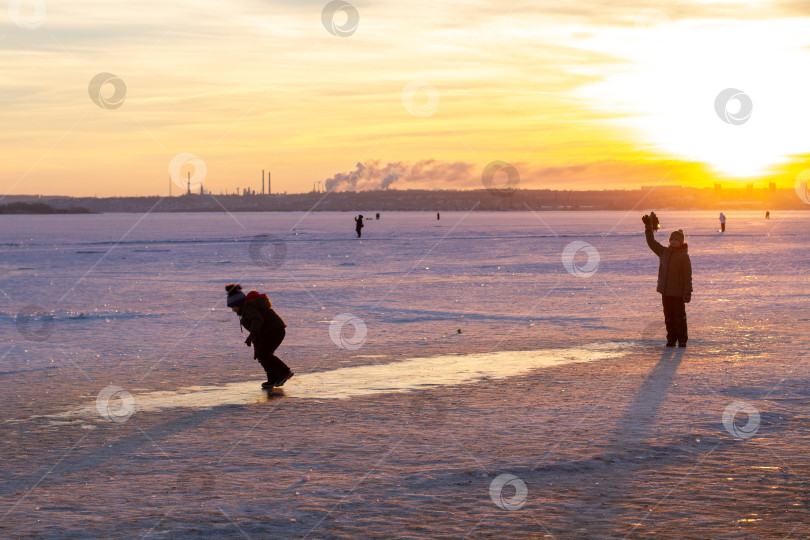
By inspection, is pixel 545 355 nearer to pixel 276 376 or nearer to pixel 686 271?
pixel 686 271

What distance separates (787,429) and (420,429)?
2883 mm

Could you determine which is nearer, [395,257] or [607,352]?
[607,352]

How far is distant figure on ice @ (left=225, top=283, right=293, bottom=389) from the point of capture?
29.5ft

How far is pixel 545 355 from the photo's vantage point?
10.9m

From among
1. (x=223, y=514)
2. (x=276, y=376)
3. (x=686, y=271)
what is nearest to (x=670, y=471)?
(x=223, y=514)

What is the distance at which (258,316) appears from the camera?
9008 millimetres
